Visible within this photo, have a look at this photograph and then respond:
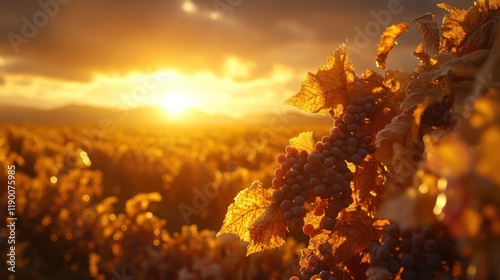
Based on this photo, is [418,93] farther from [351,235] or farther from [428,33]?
[351,235]

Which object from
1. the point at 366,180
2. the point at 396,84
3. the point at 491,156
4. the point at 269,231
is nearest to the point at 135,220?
the point at 269,231

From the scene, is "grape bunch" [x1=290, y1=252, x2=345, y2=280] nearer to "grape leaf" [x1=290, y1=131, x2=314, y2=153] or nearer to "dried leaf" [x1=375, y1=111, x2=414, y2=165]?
"grape leaf" [x1=290, y1=131, x2=314, y2=153]

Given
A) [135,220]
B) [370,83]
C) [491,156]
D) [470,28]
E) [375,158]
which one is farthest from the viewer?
[135,220]

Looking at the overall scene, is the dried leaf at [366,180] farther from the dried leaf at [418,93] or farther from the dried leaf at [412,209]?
the dried leaf at [412,209]

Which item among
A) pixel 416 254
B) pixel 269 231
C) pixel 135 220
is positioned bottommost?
pixel 416 254

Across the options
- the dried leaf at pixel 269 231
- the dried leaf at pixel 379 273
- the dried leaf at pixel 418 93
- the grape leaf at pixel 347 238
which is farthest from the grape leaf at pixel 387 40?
the dried leaf at pixel 379 273

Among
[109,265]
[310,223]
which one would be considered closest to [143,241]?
[109,265]

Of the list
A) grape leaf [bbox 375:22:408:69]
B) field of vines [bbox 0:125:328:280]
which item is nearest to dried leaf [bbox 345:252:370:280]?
grape leaf [bbox 375:22:408:69]
